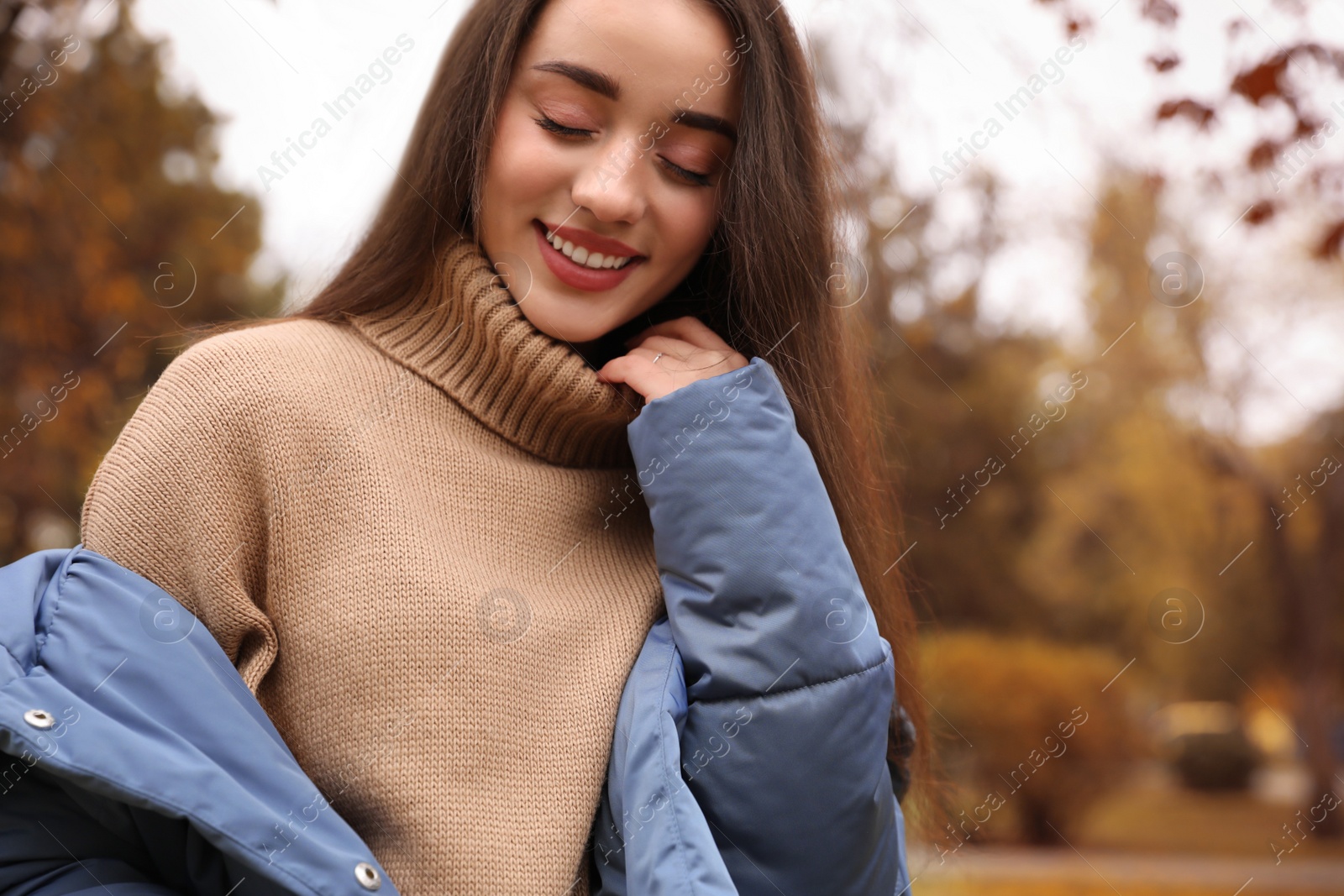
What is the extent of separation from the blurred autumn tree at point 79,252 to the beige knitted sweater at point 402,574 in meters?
2.97

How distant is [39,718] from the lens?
109 cm

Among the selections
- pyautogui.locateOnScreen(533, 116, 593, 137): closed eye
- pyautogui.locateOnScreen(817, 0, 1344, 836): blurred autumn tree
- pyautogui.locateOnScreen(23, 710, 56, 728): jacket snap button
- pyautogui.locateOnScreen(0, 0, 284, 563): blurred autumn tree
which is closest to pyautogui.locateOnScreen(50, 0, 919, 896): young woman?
pyautogui.locateOnScreen(533, 116, 593, 137): closed eye

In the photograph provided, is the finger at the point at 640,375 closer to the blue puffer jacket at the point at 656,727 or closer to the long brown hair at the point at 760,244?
the blue puffer jacket at the point at 656,727

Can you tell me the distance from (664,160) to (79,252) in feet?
13.0

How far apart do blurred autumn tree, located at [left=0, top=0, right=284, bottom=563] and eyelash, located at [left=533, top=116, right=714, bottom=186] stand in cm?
305

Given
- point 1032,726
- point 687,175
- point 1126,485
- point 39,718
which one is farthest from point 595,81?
point 1126,485

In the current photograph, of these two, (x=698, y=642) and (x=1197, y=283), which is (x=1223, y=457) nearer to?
(x=1197, y=283)

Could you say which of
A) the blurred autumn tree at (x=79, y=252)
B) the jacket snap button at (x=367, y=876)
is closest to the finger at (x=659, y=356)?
the jacket snap button at (x=367, y=876)

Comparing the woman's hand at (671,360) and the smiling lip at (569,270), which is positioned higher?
the smiling lip at (569,270)

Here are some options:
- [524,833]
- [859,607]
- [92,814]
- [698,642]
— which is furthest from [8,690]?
[859,607]

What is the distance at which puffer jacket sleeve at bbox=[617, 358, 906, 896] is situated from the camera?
55.6 inches

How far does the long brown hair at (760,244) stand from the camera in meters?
1.63

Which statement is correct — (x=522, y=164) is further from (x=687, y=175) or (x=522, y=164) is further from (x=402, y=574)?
(x=402, y=574)

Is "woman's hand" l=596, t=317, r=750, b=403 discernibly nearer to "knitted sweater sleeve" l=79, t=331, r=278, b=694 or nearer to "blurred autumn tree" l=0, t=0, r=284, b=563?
"knitted sweater sleeve" l=79, t=331, r=278, b=694
